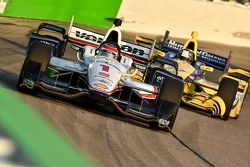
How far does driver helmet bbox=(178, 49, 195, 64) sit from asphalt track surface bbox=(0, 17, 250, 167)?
147 centimetres

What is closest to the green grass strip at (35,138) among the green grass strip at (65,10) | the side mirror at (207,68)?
the side mirror at (207,68)

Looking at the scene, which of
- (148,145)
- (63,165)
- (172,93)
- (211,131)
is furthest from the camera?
(211,131)

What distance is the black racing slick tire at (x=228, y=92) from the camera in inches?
420

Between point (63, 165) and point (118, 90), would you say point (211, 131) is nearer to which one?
point (118, 90)

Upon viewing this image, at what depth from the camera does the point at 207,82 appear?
39.5ft

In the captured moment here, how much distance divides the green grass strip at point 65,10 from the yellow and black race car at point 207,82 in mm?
7288

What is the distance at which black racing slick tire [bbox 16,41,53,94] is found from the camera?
26.4 ft

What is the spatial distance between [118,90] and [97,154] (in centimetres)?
254

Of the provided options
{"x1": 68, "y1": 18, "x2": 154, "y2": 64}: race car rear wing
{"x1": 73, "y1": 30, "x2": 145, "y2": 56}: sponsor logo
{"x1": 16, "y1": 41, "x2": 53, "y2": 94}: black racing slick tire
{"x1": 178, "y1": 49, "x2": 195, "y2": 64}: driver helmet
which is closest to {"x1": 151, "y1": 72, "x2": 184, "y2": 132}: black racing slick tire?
{"x1": 16, "y1": 41, "x2": 53, "y2": 94}: black racing slick tire

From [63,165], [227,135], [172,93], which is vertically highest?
[63,165]

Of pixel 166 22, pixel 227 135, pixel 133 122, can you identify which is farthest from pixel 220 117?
pixel 166 22

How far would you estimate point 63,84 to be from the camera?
322 inches

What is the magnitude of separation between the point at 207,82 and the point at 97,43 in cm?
255

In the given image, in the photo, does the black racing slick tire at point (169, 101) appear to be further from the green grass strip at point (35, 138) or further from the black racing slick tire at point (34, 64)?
the green grass strip at point (35, 138)
